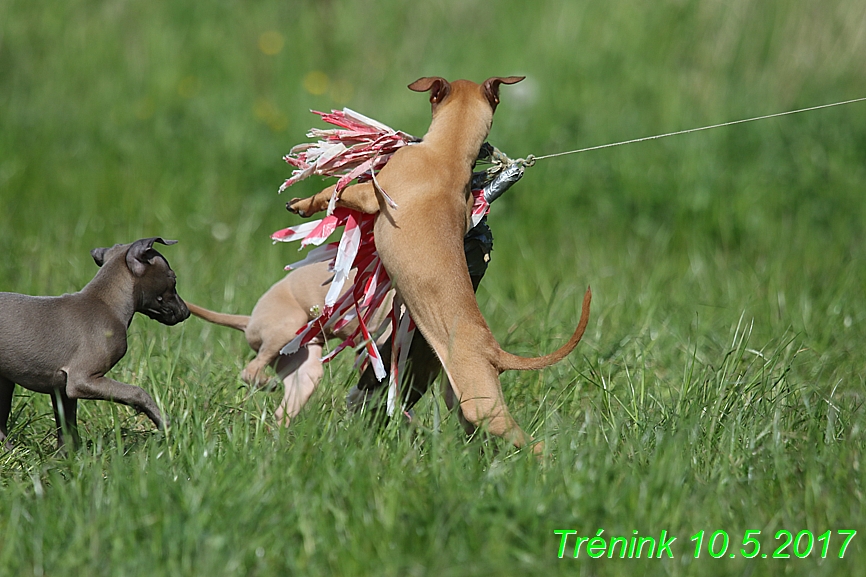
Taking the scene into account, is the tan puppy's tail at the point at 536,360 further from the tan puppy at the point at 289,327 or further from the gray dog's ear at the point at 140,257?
the gray dog's ear at the point at 140,257

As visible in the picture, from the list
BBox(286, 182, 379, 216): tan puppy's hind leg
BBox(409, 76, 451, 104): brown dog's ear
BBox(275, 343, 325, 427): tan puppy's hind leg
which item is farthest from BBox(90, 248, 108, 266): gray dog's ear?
BBox(409, 76, 451, 104): brown dog's ear

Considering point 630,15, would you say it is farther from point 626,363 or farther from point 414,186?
point 414,186

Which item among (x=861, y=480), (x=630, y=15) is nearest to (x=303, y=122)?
(x=630, y=15)

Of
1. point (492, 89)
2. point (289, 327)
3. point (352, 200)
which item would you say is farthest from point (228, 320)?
point (492, 89)

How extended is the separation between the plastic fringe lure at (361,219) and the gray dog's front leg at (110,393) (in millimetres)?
667

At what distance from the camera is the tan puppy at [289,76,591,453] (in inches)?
117

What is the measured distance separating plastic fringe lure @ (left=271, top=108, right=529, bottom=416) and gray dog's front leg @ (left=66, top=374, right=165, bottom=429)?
2.19 feet

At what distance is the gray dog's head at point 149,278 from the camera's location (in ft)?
10.5

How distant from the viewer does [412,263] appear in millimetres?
3092

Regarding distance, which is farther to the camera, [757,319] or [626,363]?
[757,319]

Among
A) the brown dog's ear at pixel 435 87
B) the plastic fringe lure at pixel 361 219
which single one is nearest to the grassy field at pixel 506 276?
the plastic fringe lure at pixel 361 219

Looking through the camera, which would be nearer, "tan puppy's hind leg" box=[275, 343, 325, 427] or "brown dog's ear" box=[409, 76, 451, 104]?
"brown dog's ear" box=[409, 76, 451, 104]

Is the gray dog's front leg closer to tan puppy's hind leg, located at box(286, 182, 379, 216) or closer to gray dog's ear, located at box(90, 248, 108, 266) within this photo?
gray dog's ear, located at box(90, 248, 108, 266)

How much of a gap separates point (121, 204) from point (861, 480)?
500 cm
